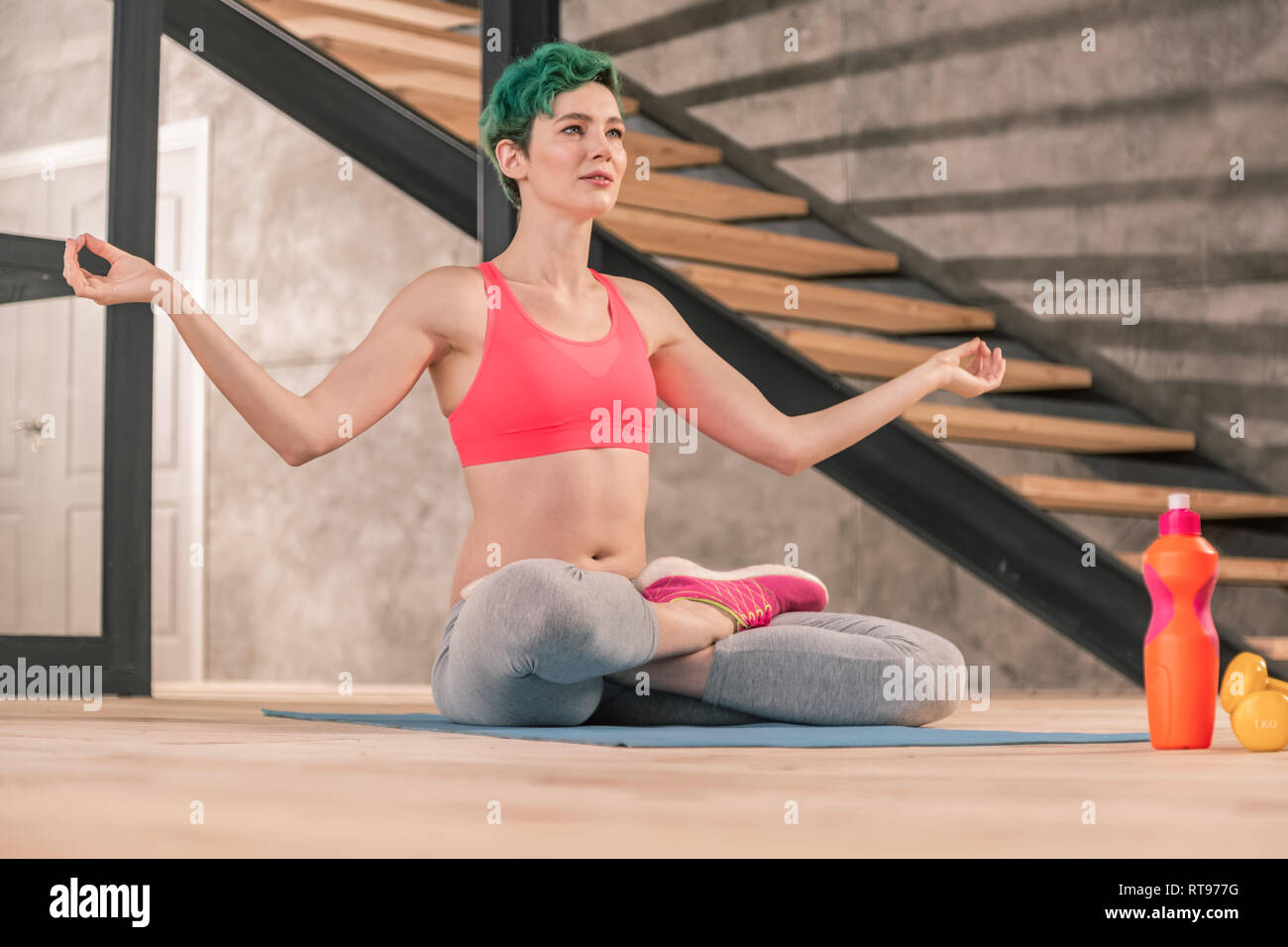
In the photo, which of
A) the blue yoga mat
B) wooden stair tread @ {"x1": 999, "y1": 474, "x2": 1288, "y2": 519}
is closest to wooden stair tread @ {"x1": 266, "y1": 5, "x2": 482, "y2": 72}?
wooden stair tread @ {"x1": 999, "y1": 474, "x2": 1288, "y2": 519}

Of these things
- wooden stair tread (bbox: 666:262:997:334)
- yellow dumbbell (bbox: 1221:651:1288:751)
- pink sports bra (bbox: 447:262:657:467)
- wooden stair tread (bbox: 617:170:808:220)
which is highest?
wooden stair tread (bbox: 617:170:808:220)

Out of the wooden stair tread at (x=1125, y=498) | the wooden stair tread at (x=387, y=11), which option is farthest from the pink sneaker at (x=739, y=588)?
the wooden stair tread at (x=387, y=11)

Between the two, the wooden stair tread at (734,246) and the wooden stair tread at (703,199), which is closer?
the wooden stair tread at (734,246)

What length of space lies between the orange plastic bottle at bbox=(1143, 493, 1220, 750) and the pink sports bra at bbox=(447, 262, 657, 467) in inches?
30.2

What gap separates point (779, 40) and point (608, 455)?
2.92 m

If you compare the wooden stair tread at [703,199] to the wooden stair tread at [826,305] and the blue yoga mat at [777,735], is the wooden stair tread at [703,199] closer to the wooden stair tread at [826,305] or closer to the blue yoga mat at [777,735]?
the wooden stair tread at [826,305]

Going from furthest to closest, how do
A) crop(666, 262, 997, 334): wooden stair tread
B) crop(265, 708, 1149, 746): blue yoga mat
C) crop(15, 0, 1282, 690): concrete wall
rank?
crop(15, 0, 1282, 690): concrete wall, crop(666, 262, 997, 334): wooden stair tread, crop(265, 708, 1149, 746): blue yoga mat

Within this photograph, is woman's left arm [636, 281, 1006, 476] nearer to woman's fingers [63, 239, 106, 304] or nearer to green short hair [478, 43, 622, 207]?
green short hair [478, 43, 622, 207]

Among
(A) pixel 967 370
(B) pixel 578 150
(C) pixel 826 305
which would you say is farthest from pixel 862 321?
(B) pixel 578 150

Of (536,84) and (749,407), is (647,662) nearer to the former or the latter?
(749,407)

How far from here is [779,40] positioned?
4.65 m

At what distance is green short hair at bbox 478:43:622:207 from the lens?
2141mm

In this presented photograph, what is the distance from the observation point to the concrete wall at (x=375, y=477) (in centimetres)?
430
